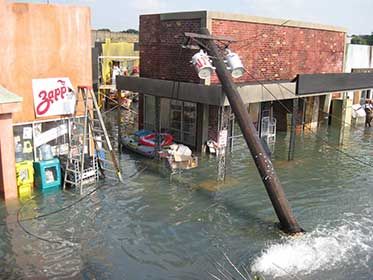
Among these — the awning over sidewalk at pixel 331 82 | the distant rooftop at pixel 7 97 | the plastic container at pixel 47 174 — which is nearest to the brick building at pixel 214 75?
the awning over sidewalk at pixel 331 82

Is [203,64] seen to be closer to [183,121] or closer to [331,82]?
[183,121]

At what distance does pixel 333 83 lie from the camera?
1920cm

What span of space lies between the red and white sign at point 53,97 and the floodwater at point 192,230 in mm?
2785

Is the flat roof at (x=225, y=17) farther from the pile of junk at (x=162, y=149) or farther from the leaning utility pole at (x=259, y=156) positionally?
the pile of junk at (x=162, y=149)

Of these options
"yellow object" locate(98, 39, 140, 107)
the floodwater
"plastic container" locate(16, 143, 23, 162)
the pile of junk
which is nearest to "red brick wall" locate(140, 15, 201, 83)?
the pile of junk

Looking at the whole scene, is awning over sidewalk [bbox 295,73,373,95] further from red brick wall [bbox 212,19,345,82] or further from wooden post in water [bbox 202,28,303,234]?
wooden post in water [bbox 202,28,303,234]

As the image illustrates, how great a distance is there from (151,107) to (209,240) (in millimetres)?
11338

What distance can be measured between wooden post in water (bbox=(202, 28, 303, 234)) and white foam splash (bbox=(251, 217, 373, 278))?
1.89 feet

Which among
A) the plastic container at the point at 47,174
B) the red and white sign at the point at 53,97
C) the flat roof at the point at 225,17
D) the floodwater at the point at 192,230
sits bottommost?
Result: the floodwater at the point at 192,230

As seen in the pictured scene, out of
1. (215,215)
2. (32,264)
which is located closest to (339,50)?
(215,215)

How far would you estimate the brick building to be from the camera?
54.7 feet

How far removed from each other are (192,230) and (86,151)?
234 inches

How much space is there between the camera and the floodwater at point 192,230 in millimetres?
Result: 9234

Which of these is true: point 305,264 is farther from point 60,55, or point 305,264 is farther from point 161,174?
point 60,55
